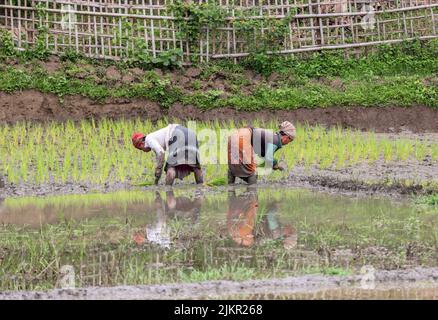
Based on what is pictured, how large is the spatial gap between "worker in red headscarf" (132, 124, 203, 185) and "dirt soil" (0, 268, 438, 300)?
187 inches

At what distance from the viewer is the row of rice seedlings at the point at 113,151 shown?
43.8 feet

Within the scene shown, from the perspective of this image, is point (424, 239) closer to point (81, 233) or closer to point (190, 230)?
point (190, 230)

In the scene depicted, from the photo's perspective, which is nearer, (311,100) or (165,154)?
(165,154)

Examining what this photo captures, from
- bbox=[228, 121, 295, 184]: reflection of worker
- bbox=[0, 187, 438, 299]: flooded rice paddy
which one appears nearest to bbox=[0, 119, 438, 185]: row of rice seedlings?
bbox=[228, 121, 295, 184]: reflection of worker

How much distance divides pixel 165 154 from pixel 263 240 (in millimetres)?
3612

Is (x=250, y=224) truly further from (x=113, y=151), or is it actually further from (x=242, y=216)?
(x=113, y=151)

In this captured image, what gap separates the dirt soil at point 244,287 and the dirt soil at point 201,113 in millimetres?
9766

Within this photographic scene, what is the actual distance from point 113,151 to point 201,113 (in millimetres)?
3073

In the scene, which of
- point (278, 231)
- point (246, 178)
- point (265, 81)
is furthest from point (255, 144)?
point (265, 81)

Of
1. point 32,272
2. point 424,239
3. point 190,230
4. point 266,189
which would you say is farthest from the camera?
point 266,189

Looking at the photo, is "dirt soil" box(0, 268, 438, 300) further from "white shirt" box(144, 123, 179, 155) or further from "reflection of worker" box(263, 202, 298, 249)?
"white shirt" box(144, 123, 179, 155)

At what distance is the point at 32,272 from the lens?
8.14 m

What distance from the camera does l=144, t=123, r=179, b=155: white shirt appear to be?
40.2 ft

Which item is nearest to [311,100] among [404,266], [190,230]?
[190,230]
